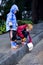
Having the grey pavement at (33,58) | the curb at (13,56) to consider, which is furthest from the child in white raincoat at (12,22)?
the grey pavement at (33,58)

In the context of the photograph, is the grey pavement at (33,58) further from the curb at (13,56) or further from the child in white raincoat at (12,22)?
the child in white raincoat at (12,22)

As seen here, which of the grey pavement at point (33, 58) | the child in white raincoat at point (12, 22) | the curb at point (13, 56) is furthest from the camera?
the child in white raincoat at point (12, 22)

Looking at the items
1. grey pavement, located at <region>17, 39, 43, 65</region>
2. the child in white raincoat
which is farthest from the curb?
the child in white raincoat

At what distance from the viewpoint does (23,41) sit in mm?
10211

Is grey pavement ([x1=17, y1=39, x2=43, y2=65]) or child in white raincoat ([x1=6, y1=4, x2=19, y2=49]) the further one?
child in white raincoat ([x1=6, y1=4, x2=19, y2=49])

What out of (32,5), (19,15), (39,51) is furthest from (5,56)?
(32,5)

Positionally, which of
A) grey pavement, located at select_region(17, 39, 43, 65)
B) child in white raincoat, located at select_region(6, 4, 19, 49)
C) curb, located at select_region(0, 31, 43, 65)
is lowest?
grey pavement, located at select_region(17, 39, 43, 65)

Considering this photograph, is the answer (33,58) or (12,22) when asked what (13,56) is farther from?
(12,22)

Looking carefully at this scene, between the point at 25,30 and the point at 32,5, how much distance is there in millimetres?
15845

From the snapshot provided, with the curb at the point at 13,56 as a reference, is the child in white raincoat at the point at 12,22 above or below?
above

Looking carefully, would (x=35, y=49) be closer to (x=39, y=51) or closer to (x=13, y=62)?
(x=39, y=51)

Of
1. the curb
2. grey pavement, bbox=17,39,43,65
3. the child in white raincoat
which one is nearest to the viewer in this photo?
the curb

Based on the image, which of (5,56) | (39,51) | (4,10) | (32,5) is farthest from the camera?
(32,5)

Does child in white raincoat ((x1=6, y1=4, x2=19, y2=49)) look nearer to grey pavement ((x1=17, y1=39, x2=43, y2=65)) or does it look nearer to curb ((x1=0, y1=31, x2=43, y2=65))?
curb ((x1=0, y1=31, x2=43, y2=65))
